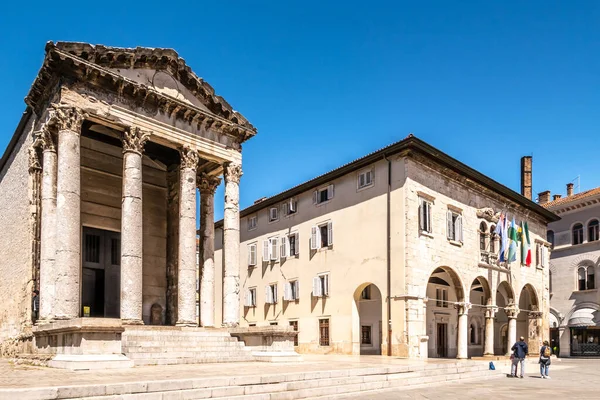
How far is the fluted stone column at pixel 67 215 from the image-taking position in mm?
17281

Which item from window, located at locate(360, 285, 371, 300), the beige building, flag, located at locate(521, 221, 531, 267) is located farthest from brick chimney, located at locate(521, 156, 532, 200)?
window, located at locate(360, 285, 371, 300)

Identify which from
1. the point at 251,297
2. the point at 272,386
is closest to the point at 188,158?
the point at 272,386

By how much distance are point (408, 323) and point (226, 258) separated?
9.02 m

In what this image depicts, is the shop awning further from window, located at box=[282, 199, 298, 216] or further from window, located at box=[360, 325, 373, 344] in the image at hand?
window, located at box=[282, 199, 298, 216]

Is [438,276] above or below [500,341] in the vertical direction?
above

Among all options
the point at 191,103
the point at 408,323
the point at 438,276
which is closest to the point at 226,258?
the point at 191,103

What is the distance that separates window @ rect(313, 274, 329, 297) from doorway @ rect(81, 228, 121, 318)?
1086cm

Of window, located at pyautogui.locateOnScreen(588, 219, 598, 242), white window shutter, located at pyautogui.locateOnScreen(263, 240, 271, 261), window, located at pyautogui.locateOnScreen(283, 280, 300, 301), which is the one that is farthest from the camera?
window, located at pyautogui.locateOnScreen(588, 219, 598, 242)

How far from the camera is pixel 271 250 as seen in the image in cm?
3453

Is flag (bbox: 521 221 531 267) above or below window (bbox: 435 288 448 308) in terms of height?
above

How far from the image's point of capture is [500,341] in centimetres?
3853

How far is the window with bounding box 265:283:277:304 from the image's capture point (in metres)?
34.2

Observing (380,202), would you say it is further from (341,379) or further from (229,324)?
(341,379)

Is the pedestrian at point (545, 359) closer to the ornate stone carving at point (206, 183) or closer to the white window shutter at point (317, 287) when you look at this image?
the white window shutter at point (317, 287)
